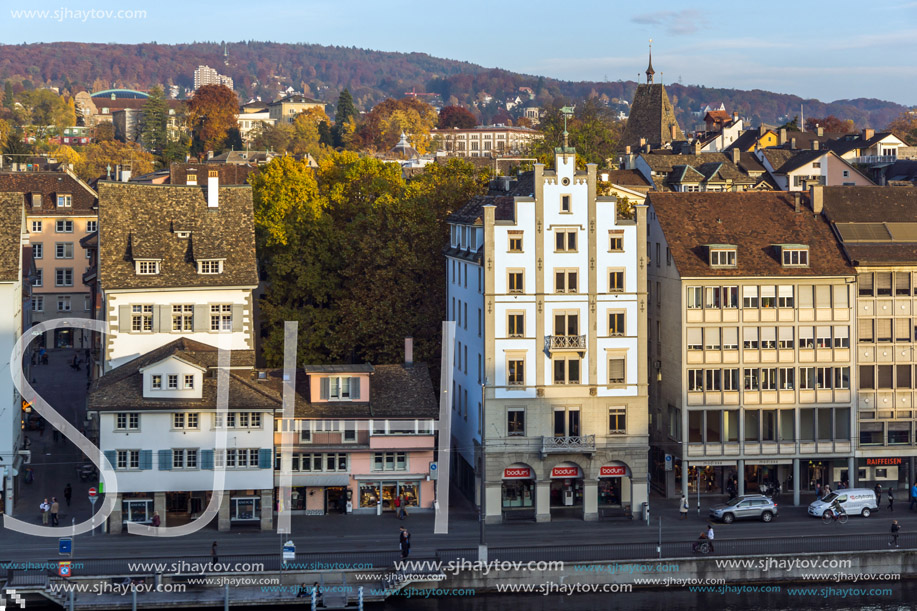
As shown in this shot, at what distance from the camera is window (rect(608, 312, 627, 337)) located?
74375mm

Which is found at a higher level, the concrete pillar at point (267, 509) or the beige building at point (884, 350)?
the beige building at point (884, 350)

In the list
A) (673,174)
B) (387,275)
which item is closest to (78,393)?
(387,275)

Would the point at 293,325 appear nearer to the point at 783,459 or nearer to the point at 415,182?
the point at 415,182

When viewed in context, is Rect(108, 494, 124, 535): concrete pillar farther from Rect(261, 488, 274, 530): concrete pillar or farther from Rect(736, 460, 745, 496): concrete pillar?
Rect(736, 460, 745, 496): concrete pillar

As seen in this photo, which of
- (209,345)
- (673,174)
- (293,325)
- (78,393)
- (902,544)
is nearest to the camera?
(902,544)

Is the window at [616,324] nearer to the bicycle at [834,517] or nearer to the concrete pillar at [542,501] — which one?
the concrete pillar at [542,501]

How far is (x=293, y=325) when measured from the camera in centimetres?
8550

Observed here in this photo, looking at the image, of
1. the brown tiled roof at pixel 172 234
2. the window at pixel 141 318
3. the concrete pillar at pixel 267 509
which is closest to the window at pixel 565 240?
the brown tiled roof at pixel 172 234

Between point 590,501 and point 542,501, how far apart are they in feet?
8.58

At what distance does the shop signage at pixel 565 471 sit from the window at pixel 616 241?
12.1m

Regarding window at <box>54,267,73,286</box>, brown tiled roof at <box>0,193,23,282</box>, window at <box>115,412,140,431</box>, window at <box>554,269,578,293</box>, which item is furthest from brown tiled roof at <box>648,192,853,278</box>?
window at <box>54,267,73,286</box>

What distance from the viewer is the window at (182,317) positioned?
75.7 m

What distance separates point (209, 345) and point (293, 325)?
1057 cm

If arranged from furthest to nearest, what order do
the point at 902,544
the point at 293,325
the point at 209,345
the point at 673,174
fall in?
the point at 673,174, the point at 293,325, the point at 209,345, the point at 902,544
